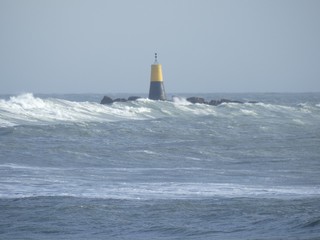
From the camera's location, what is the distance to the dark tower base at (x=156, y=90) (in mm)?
44897

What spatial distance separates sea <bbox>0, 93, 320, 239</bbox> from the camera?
11.3 metres

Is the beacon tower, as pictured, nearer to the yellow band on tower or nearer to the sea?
the yellow band on tower

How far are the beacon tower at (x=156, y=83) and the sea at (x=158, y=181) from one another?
11574 millimetres

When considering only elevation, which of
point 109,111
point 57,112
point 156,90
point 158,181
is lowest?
point 158,181

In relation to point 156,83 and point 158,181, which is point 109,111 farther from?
point 158,181

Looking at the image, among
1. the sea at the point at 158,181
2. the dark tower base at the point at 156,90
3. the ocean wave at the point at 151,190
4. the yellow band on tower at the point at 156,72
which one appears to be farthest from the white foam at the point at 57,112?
the ocean wave at the point at 151,190

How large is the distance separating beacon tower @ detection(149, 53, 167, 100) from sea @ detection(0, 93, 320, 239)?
11.6 metres

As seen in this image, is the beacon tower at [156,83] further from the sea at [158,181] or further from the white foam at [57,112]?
the sea at [158,181]

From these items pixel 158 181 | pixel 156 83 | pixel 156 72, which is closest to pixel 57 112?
pixel 156 72

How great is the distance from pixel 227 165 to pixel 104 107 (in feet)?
73.4

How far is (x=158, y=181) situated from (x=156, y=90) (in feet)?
99.8

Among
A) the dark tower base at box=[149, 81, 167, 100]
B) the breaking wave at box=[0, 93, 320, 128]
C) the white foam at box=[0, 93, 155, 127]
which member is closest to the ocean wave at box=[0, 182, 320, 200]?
the breaking wave at box=[0, 93, 320, 128]

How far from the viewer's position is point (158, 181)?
51.9ft

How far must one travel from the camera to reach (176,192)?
14.2m
